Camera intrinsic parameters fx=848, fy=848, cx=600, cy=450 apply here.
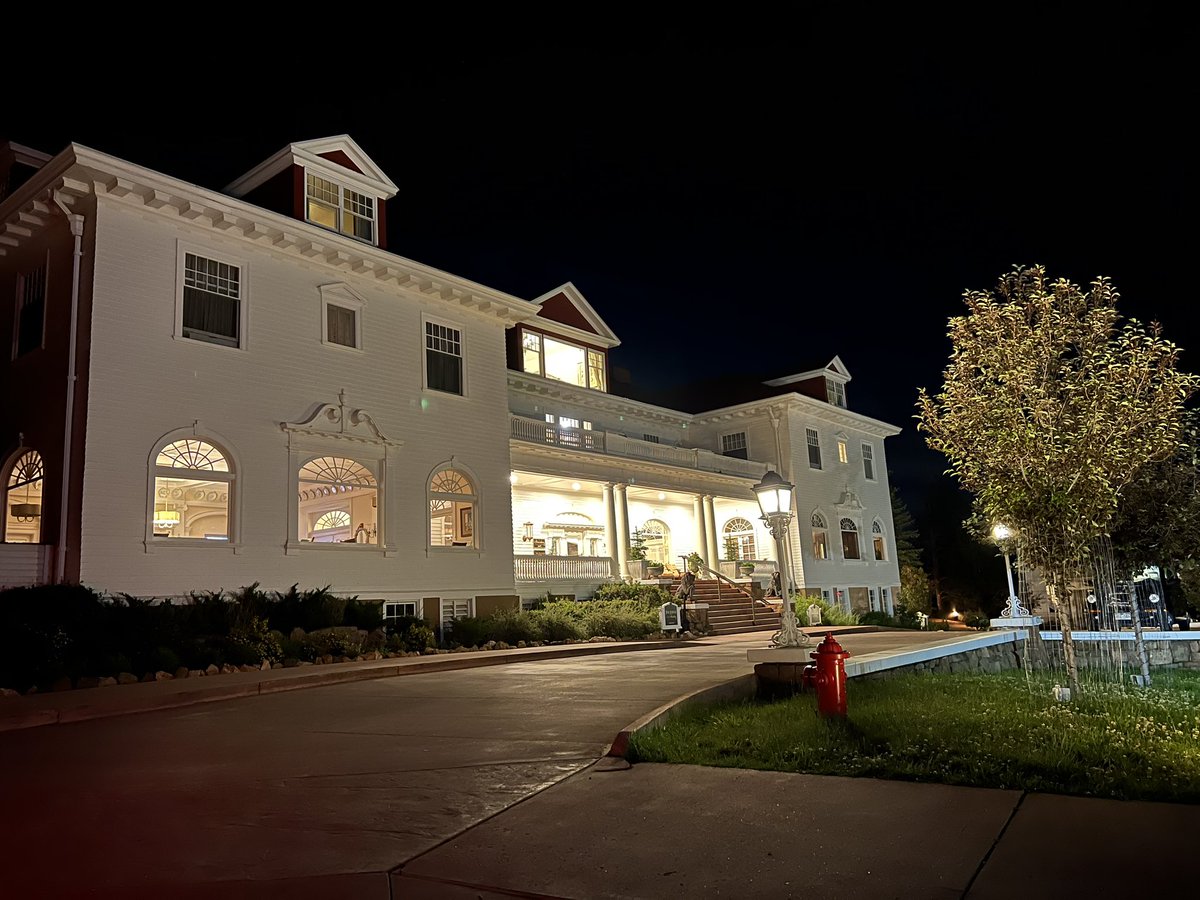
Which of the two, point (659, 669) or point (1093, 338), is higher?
point (1093, 338)

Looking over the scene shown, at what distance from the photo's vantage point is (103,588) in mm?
14250

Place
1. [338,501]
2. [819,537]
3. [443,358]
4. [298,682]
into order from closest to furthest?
1. [298,682]
2. [443,358]
3. [338,501]
4. [819,537]

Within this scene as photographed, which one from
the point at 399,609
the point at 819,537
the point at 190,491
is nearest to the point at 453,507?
the point at 399,609

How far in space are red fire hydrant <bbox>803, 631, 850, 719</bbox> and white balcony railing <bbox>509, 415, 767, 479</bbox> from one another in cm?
1646

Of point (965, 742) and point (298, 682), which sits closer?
point (965, 742)

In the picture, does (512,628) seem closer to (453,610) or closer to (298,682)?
(453,610)

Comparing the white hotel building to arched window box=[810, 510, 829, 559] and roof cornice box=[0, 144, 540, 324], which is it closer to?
roof cornice box=[0, 144, 540, 324]

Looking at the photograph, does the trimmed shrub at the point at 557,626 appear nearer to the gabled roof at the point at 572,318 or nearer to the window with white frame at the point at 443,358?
the window with white frame at the point at 443,358

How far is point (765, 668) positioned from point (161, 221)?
13760 millimetres

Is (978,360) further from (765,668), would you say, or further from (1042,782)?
(1042,782)

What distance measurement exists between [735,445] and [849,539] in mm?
6688

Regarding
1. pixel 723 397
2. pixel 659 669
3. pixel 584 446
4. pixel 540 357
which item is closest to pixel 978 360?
pixel 659 669

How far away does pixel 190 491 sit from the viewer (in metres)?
21.3

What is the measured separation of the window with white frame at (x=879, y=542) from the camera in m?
38.8
